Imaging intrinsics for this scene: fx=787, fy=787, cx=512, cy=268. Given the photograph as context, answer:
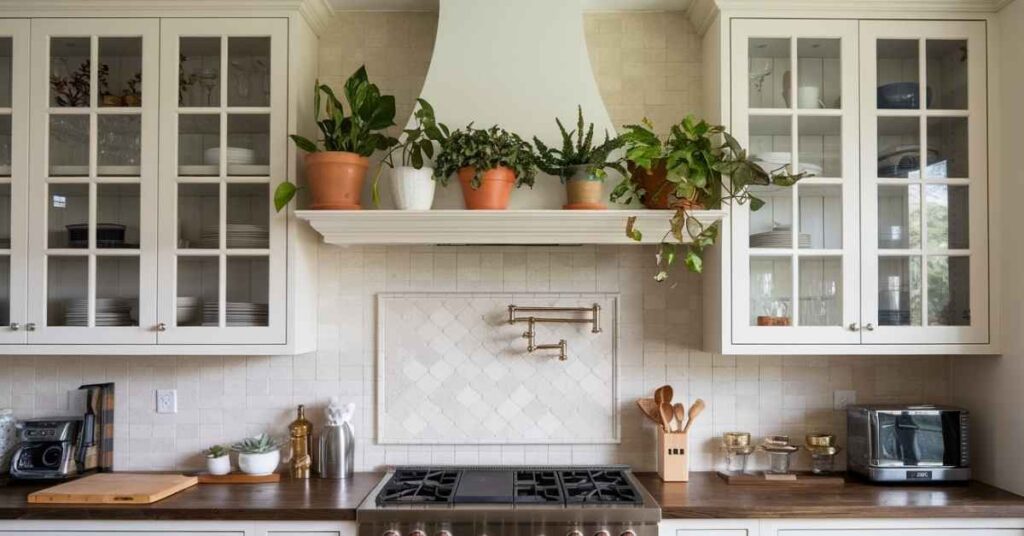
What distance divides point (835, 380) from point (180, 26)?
284 cm

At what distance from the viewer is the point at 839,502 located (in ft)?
8.57

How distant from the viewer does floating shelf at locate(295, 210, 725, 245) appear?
2674mm

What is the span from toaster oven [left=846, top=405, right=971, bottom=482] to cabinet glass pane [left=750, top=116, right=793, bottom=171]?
1.01 metres

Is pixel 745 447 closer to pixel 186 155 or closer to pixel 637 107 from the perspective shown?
pixel 637 107

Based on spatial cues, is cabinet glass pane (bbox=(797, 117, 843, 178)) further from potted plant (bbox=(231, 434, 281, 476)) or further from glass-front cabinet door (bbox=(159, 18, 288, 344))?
potted plant (bbox=(231, 434, 281, 476))

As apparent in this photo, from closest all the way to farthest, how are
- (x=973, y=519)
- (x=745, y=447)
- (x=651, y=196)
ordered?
(x=973, y=519)
(x=651, y=196)
(x=745, y=447)

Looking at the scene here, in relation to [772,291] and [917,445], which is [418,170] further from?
[917,445]

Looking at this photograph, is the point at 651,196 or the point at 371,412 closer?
the point at 651,196

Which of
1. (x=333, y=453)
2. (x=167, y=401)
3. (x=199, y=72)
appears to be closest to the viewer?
(x=199, y=72)

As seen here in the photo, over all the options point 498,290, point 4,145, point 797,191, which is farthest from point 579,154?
point 4,145

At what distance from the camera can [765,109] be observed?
2.83m

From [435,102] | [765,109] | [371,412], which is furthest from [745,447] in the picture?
[435,102]

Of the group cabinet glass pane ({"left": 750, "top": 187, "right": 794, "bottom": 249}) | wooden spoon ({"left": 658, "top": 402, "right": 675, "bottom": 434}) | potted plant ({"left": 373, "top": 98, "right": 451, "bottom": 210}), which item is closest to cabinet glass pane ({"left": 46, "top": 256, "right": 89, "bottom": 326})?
potted plant ({"left": 373, "top": 98, "right": 451, "bottom": 210})

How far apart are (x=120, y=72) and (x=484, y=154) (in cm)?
139
